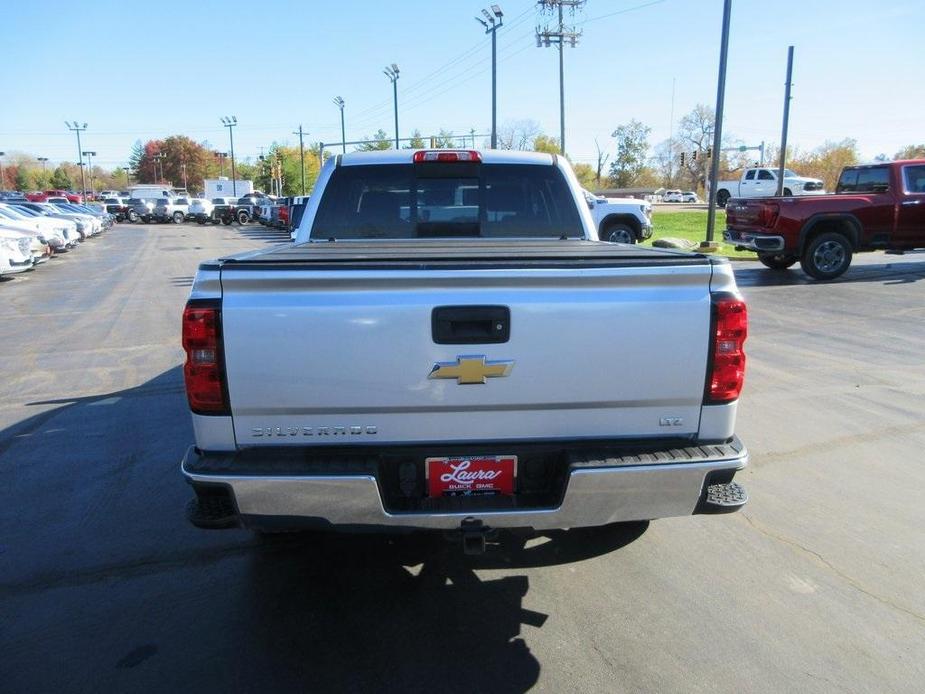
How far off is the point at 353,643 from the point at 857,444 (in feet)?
14.1

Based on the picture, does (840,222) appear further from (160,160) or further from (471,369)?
(160,160)

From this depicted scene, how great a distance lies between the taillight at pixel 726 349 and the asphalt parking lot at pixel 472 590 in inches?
16.2

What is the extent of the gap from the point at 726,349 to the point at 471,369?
1016 millimetres

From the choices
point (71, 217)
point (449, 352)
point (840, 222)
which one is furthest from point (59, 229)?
point (449, 352)

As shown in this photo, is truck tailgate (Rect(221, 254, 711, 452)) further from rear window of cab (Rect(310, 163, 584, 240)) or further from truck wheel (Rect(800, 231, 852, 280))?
truck wheel (Rect(800, 231, 852, 280))

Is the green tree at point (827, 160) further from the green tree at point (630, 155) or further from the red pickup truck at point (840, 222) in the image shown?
the red pickup truck at point (840, 222)

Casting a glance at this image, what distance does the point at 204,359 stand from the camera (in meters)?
2.63

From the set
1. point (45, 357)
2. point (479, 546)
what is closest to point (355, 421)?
point (479, 546)

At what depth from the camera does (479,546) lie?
276 centimetres

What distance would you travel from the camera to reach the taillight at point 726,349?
2.71 metres

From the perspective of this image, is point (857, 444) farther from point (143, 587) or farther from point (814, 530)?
point (143, 587)

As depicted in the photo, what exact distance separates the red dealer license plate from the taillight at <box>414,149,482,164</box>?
2.79 meters

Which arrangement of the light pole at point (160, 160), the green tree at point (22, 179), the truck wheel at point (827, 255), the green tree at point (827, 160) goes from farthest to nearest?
the light pole at point (160, 160) < the green tree at point (22, 179) < the green tree at point (827, 160) < the truck wheel at point (827, 255)

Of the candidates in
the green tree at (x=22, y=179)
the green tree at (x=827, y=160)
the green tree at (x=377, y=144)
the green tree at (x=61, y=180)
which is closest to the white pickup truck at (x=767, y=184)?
the green tree at (x=377, y=144)
